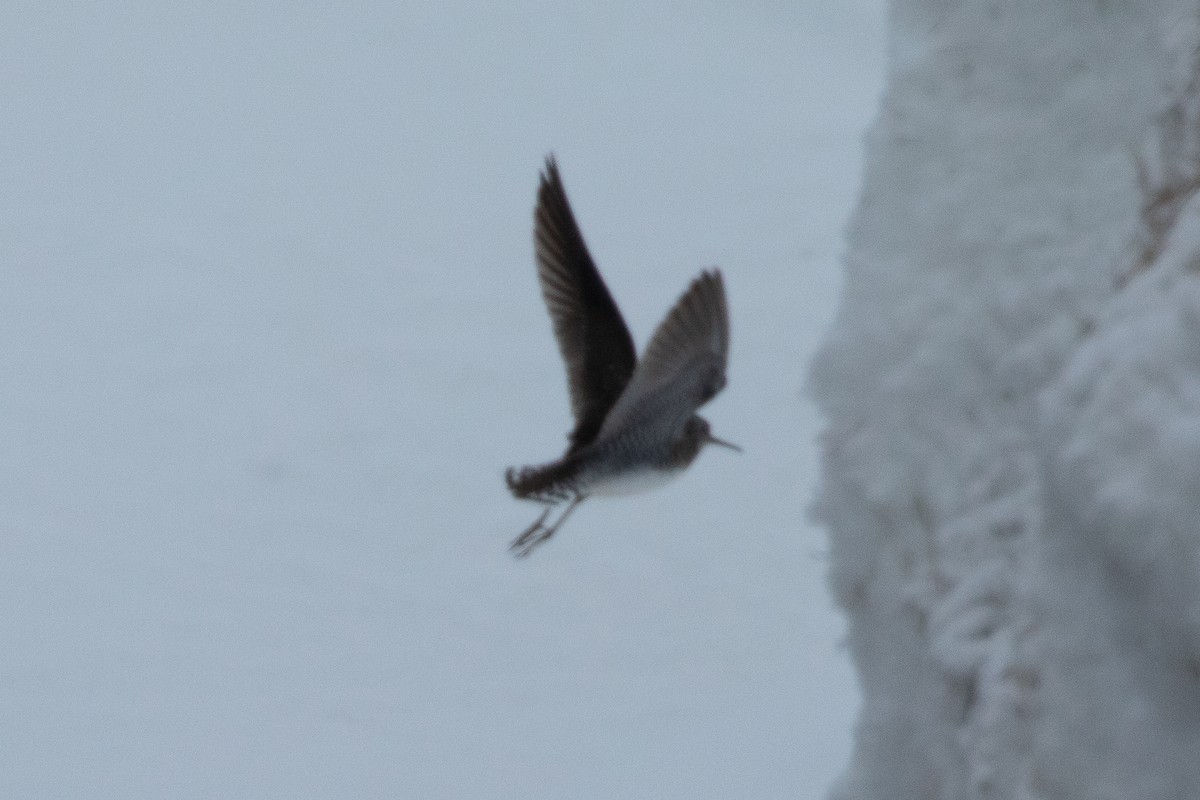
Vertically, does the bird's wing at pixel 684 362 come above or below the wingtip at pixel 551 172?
below

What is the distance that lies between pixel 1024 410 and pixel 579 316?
420 millimetres

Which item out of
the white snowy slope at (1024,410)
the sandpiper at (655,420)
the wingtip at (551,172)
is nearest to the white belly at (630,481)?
the sandpiper at (655,420)

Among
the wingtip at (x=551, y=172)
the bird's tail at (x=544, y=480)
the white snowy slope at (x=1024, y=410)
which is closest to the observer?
the white snowy slope at (x=1024, y=410)

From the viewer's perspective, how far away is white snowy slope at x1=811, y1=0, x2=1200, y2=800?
2.72 feet

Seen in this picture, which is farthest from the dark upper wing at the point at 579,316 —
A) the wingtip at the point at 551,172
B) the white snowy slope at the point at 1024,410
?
the white snowy slope at the point at 1024,410

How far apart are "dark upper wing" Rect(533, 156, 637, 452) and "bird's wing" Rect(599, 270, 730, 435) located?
0.27 feet

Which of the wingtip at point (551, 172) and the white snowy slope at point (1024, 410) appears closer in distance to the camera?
the white snowy slope at point (1024, 410)

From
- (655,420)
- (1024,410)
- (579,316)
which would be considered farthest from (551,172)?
(1024,410)

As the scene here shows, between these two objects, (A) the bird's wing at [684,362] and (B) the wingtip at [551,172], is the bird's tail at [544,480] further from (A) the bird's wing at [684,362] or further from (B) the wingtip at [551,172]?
(B) the wingtip at [551,172]

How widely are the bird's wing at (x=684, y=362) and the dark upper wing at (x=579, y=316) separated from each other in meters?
0.08

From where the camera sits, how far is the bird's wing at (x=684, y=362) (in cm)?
122

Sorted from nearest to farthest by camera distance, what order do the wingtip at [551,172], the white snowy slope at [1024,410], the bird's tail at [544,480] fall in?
the white snowy slope at [1024,410], the bird's tail at [544,480], the wingtip at [551,172]

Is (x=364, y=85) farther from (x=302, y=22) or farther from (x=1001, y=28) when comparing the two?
(x=1001, y=28)

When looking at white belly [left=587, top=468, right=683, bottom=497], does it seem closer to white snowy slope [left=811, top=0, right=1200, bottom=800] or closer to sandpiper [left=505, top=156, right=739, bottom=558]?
sandpiper [left=505, top=156, right=739, bottom=558]
